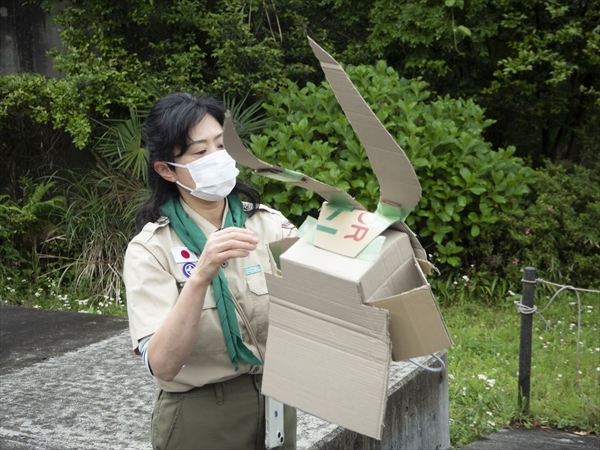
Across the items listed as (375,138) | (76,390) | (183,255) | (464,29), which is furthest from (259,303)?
(464,29)

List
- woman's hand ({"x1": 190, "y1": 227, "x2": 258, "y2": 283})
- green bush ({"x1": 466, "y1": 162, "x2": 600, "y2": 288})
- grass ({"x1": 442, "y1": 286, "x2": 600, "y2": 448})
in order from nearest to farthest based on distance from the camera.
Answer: woman's hand ({"x1": 190, "y1": 227, "x2": 258, "y2": 283})
grass ({"x1": 442, "y1": 286, "x2": 600, "y2": 448})
green bush ({"x1": 466, "y1": 162, "x2": 600, "y2": 288})

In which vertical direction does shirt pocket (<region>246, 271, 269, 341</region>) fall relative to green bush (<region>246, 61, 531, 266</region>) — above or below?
above

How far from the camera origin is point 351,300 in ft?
5.38

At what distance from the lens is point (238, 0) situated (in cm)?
792

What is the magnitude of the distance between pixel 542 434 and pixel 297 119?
346cm

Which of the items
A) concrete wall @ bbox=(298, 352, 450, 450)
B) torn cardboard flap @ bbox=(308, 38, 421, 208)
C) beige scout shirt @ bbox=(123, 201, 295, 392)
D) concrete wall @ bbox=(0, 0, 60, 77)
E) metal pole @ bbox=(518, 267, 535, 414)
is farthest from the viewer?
concrete wall @ bbox=(0, 0, 60, 77)

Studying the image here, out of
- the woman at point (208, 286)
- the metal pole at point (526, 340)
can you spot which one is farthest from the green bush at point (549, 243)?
the woman at point (208, 286)

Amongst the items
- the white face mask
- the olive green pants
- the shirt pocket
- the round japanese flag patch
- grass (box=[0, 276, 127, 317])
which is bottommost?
A: grass (box=[0, 276, 127, 317])

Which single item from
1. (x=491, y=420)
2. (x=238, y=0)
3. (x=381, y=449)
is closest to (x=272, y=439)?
(x=381, y=449)

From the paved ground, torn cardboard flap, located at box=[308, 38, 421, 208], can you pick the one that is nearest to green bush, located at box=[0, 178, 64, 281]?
the paved ground

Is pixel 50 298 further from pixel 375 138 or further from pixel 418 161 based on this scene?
pixel 375 138

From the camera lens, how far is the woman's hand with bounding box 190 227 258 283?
1843 mm

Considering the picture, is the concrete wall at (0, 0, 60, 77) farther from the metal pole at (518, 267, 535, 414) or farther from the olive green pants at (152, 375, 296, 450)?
the olive green pants at (152, 375, 296, 450)

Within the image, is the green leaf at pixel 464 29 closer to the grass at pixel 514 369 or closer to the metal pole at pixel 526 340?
the grass at pixel 514 369
